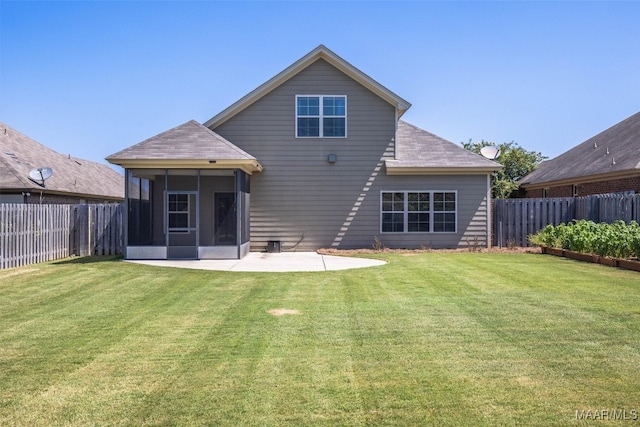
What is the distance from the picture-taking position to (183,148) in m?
15.5

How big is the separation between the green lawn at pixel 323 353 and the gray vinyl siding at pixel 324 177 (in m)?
8.01

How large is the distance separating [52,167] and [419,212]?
18538mm

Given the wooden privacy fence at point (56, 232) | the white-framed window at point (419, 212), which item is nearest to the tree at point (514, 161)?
the white-framed window at point (419, 212)

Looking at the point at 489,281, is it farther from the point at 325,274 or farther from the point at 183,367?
the point at 183,367

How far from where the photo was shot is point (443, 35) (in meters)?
15.1

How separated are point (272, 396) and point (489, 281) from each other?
7378 mm

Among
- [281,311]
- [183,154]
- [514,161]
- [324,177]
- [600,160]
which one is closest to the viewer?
[281,311]

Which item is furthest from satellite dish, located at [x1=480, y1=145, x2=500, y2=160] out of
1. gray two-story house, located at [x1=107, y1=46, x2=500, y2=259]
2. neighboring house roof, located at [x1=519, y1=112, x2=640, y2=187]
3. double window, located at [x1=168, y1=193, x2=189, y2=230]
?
double window, located at [x1=168, y1=193, x2=189, y2=230]

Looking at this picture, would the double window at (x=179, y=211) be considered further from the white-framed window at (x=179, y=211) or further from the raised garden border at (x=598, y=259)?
the raised garden border at (x=598, y=259)

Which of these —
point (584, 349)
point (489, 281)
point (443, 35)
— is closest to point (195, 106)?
point (443, 35)

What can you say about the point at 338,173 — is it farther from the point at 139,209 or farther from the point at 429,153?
the point at 139,209

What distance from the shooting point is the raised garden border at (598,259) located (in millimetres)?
11992

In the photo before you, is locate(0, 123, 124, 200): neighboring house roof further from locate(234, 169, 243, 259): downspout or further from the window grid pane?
the window grid pane

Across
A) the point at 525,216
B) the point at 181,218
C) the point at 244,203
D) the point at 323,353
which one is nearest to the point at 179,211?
the point at 181,218
